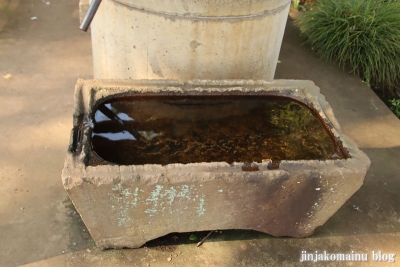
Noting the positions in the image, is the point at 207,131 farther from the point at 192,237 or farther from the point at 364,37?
the point at 364,37

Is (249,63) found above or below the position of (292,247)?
above

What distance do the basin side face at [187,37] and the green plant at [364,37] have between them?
167 cm

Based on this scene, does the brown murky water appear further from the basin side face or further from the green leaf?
the green leaf

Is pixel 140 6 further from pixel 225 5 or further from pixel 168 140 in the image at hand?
pixel 168 140

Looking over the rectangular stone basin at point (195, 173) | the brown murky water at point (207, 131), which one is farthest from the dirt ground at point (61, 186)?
the brown murky water at point (207, 131)

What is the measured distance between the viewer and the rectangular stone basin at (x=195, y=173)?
5.88 feet

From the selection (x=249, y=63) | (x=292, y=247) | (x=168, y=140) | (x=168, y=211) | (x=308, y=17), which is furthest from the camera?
(x=308, y=17)

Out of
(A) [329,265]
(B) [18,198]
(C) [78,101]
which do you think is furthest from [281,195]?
(B) [18,198]

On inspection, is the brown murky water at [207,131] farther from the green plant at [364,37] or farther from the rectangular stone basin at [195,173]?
the green plant at [364,37]

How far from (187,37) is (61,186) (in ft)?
4.36

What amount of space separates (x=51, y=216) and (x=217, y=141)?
1.16 meters

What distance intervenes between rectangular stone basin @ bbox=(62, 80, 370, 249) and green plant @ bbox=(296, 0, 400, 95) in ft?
6.83

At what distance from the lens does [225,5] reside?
2.40 meters

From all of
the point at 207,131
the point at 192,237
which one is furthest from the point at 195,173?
the point at 192,237
